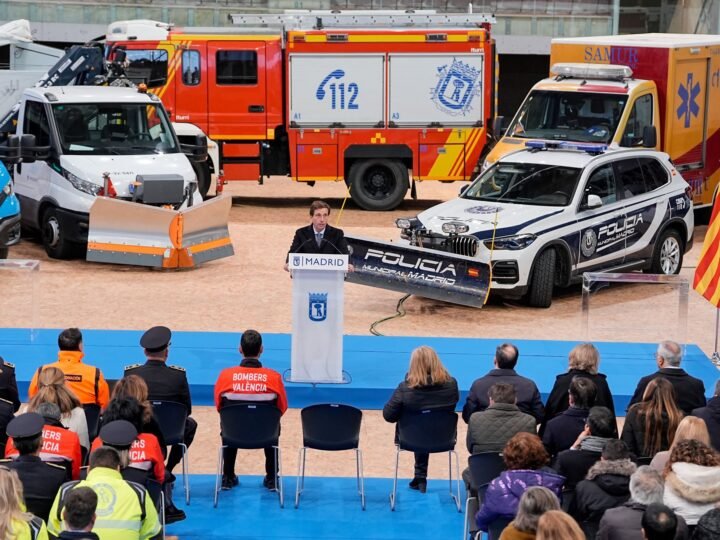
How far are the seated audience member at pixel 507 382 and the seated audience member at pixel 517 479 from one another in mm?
1833

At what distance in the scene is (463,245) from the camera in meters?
15.9

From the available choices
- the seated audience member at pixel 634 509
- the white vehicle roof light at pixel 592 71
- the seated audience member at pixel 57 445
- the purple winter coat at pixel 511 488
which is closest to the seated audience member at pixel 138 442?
the seated audience member at pixel 57 445

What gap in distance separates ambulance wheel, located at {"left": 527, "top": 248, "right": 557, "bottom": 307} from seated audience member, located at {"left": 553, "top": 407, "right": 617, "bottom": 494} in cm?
774

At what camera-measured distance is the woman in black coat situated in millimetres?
9977

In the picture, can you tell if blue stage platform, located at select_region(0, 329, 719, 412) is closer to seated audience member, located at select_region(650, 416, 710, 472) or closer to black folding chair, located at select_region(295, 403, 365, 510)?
black folding chair, located at select_region(295, 403, 365, 510)

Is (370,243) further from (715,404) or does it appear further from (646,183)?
(715,404)

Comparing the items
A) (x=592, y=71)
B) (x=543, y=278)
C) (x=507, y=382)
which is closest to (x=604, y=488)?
(x=507, y=382)

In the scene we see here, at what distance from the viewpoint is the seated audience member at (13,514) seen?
272 inches

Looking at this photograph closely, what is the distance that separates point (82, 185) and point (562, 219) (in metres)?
6.63

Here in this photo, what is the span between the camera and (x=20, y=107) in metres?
20.0

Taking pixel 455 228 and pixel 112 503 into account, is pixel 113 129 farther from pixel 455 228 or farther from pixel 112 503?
pixel 112 503

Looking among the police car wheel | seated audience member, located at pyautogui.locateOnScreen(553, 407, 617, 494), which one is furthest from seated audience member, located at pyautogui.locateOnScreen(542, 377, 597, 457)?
the police car wheel

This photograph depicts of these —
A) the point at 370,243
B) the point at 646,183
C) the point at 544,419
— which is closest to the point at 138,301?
the point at 370,243

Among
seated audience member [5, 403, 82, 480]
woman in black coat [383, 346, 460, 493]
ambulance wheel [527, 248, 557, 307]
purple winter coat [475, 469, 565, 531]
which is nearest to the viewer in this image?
purple winter coat [475, 469, 565, 531]
